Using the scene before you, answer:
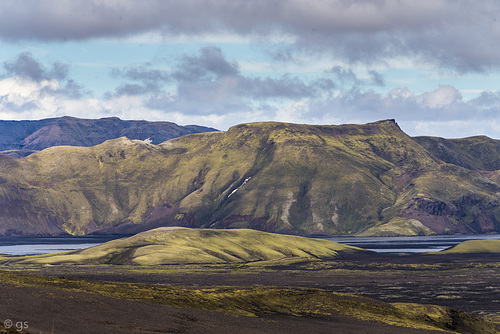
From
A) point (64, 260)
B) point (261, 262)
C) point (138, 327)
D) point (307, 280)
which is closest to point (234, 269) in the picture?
point (261, 262)

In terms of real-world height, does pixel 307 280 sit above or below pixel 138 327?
below

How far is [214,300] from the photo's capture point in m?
79.2

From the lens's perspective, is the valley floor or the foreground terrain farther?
the foreground terrain

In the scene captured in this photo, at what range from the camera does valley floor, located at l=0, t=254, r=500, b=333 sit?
5531 cm

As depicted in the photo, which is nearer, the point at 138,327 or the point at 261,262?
the point at 138,327

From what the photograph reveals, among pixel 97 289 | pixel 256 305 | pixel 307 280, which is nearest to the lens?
pixel 97 289

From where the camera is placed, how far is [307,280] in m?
147

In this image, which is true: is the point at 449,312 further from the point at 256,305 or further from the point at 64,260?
the point at 64,260

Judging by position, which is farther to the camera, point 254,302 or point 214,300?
point 254,302

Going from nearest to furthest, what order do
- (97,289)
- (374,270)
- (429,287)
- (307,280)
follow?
1. (97,289)
2. (429,287)
3. (307,280)
4. (374,270)

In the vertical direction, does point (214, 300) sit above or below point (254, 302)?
above

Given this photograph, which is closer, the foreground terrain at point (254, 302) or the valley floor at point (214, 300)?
the valley floor at point (214, 300)

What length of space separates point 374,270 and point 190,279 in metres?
51.4

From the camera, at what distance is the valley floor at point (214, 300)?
181 feet
